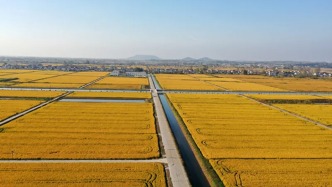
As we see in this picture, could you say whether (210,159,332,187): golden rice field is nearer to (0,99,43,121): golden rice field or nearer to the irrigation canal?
the irrigation canal

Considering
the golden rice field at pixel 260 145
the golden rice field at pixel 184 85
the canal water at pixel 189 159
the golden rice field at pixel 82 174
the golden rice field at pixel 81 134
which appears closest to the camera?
the golden rice field at pixel 82 174

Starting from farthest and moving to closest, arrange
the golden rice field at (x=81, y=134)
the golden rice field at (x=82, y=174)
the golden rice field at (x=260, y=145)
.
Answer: the golden rice field at (x=81, y=134) < the golden rice field at (x=260, y=145) < the golden rice field at (x=82, y=174)

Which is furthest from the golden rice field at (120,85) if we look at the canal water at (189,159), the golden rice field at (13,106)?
the canal water at (189,159)

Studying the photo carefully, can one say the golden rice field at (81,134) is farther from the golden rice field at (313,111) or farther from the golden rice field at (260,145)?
the golden rice field at (313,111)

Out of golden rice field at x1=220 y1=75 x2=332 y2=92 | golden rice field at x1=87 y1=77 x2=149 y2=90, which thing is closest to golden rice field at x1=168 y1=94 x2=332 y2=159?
golden rice field at x1=87 y1=77 x2=149 y2=90

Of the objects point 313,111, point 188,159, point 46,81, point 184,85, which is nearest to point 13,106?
point 188,159

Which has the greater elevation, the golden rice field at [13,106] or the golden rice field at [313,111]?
the golden rice field at [13,106]

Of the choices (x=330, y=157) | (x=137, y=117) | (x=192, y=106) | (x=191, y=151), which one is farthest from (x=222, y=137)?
(x=192, y=106)
